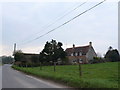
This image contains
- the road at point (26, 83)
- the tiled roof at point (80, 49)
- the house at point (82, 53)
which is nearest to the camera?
the road at point (26, 83)

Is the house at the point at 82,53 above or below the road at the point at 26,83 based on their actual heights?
above

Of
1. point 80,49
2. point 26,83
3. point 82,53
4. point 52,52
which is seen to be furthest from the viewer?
point 80,49

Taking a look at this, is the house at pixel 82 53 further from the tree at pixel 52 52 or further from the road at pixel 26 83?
the road at pixel 26 83

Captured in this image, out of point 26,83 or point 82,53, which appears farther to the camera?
point 82,53

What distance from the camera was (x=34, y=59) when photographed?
82.4 m

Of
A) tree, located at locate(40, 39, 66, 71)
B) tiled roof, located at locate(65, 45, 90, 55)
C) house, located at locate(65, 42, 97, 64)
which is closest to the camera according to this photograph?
tree, located at locate(40, 39, 66, 71)

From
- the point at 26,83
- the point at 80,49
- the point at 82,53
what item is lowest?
the point at 26,83

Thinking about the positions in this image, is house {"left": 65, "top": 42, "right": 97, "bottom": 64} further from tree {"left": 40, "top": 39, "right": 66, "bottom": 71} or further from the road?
the road

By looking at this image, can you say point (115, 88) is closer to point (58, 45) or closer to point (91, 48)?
point (58, 45)

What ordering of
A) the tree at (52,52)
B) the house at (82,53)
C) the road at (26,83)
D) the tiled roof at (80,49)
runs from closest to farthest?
the road at (26,83) → the tree at (52,52) → the house at (82,53) → the tiled roof at (80,49)

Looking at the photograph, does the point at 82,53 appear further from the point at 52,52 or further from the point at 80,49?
the point at 52,52

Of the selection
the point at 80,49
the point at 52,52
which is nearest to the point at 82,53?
the point at 80,49

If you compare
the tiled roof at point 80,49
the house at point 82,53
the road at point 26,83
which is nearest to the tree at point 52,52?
the house at point 82,53

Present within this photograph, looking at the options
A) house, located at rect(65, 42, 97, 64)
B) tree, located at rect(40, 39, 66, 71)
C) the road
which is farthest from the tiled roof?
the road
